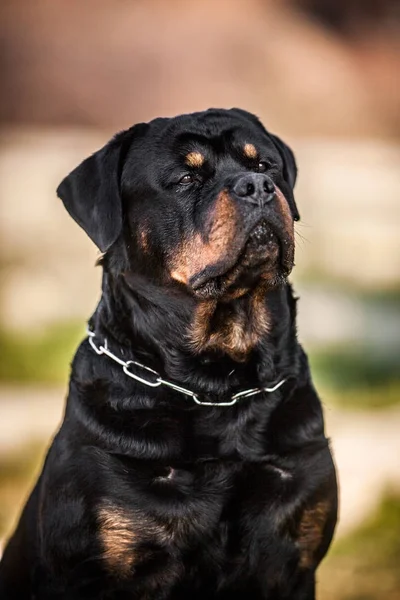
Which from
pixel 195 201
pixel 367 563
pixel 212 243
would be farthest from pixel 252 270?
pixel 367 563

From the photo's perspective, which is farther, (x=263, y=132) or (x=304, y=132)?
(x=304, y=132)

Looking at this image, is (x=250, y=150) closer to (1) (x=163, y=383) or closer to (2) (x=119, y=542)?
(1) (x=163, y=383)

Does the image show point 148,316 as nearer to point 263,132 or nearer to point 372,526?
point 263,132

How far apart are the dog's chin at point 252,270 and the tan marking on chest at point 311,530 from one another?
63cm

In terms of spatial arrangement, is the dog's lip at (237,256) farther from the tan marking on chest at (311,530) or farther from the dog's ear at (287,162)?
the tan marking on chest at (311,530)

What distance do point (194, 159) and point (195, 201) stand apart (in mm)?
142

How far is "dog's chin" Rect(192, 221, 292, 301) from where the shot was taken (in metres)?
2.68

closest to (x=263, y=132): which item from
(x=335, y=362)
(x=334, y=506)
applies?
(x=334, y=506)

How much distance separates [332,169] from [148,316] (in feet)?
16.3

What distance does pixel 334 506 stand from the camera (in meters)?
2.77

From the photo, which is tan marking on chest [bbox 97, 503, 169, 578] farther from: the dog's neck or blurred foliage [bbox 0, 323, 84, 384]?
blurred foliage [bbox 0, 323, 84, 384]

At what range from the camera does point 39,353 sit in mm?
7215

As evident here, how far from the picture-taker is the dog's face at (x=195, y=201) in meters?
2.66

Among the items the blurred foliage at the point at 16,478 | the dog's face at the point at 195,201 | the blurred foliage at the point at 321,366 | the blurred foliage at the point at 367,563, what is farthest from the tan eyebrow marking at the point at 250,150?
the blurred foliage at the point at 321,366
